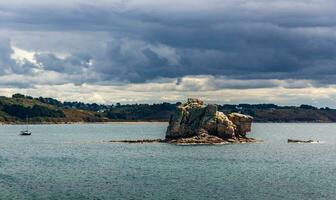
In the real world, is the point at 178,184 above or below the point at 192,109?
below

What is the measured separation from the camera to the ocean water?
9225 centimetres

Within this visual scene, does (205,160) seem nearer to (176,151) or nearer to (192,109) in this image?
(176,151)

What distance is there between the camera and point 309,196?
89625 millimetres

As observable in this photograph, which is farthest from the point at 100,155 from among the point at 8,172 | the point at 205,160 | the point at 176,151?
the point at 8,172

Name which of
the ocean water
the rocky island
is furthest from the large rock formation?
the ocean water

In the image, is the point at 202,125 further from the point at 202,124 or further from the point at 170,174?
the point at 170,174

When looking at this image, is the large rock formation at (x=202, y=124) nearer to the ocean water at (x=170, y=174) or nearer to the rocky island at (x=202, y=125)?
the rocky island at (x=202, y=125)

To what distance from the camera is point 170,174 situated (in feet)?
388

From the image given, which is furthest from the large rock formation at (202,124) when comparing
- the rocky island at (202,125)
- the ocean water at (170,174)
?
the ocean water at (170,174)

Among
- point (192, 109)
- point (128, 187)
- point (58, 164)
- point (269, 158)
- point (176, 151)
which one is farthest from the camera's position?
point (192, 109)

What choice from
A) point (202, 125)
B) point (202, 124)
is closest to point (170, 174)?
point (202, 124)

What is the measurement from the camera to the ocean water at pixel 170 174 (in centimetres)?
9225

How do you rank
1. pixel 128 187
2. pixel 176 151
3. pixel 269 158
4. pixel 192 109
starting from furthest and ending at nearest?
pixel 192 109 → pixel 176 151 → pixel 269 158 → pixel 128 187

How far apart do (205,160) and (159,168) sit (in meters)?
20.6
